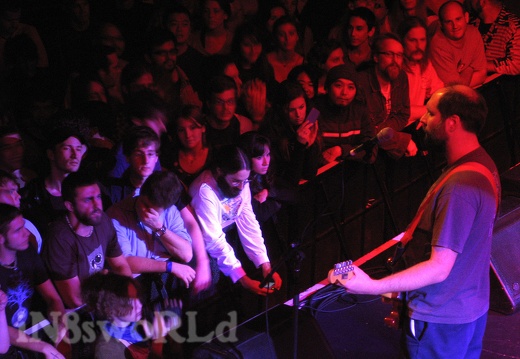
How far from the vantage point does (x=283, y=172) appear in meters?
4.57

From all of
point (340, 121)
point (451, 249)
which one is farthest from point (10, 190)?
point (340, 121)

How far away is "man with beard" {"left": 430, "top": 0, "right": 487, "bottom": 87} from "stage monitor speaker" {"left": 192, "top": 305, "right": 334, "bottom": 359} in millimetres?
3391

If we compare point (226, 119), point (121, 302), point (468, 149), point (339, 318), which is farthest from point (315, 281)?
point (468, 149)

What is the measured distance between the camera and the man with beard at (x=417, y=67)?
578cm

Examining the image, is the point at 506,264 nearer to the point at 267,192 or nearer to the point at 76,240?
the point at 267,192

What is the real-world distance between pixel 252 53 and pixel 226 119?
1119mm

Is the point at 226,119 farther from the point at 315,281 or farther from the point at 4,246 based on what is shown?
the point at 4,246

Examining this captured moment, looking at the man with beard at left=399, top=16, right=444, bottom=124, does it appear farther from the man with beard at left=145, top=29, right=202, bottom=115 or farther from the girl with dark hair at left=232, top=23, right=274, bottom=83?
the man with beard at left=145, top=29, right=202, bottom=115

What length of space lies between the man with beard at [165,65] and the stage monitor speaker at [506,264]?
258cm

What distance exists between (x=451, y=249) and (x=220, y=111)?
254 centimetres

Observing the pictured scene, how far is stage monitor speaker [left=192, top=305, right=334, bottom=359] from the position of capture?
10.7 feet

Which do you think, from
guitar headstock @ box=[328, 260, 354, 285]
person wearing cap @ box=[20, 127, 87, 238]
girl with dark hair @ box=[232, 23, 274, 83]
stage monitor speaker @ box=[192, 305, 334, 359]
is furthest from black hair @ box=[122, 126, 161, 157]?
guitar headstock @ box=[328, 260, 354, 285]

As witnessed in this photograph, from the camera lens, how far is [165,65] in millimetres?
5234

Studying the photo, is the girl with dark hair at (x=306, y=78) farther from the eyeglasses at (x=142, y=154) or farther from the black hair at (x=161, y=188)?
the black hair at (x=161, y=188)
